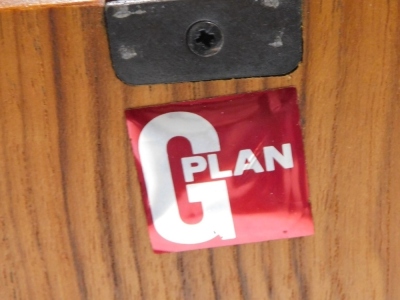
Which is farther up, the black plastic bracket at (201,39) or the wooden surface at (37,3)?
the wooden surface at (37,3)

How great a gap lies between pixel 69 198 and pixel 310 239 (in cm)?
17

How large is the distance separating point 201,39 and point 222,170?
0.09 m

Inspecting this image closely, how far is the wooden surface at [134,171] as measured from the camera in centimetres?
31

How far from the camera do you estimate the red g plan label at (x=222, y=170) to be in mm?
333

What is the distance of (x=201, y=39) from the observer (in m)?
0.31

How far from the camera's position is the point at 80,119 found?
0.33m

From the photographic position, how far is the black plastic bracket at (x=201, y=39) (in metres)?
0.30

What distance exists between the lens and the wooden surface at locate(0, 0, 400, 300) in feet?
1.03

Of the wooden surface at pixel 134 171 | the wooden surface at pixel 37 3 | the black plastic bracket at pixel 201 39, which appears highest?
the wooden surface at pixel 37 3

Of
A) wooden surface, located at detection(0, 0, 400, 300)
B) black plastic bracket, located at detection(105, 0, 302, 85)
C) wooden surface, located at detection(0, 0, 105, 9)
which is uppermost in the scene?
wooden surface, located at detection(0, 0, 105, 9)

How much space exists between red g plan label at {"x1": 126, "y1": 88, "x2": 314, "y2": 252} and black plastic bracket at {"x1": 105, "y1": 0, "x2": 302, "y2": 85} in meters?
0.02

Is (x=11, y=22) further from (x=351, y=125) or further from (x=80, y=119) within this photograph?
(x=351, y=125)

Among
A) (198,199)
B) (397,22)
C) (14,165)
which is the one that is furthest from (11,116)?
(397,22)

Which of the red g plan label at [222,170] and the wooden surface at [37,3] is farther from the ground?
the wooden surface at [37,3]
